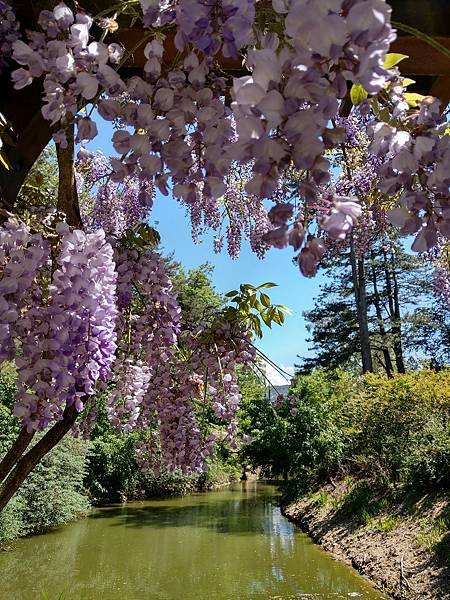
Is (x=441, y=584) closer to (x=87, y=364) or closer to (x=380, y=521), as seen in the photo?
(x=380, y=521)

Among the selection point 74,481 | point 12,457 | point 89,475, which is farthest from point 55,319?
point 89,475

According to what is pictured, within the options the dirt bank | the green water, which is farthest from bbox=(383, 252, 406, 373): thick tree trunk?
the dirt bank

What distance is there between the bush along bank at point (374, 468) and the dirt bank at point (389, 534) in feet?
0.05

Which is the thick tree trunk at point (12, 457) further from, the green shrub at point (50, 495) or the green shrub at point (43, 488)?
the green shrub at point (50, 495)

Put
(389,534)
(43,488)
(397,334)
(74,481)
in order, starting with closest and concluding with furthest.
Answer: (389,534)
(43,488)
(74,481)
(397,334)

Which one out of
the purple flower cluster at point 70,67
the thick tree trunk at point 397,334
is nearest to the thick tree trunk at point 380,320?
the thick tree trunk at point 397,334

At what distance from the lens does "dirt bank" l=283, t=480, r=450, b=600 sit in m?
5.84

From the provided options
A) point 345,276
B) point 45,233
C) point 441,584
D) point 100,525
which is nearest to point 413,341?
point 345,276

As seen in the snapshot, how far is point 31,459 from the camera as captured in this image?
1361mm

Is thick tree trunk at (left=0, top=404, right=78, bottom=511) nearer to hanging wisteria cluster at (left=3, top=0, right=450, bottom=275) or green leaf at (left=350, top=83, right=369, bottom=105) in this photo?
hanging wisteria cluster at (left=3, top=0, right=450, bottom=275)

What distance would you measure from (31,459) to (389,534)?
711 cm

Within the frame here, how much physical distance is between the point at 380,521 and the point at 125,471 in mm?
8347

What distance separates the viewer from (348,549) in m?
7.95

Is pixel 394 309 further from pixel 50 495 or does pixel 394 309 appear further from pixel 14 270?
pixel 14 270
